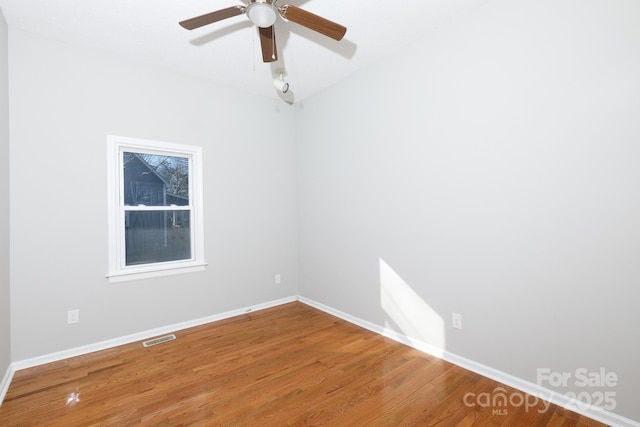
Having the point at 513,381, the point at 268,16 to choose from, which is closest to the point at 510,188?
the point at 513,381

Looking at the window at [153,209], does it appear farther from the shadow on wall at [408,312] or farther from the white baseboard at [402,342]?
the shadow on wall at [408,312]

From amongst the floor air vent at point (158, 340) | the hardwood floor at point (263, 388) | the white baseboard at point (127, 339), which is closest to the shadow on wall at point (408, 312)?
the hardwood floor at point (263, 388)

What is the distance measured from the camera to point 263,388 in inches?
86.0

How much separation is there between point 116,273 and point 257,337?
1.55 meters

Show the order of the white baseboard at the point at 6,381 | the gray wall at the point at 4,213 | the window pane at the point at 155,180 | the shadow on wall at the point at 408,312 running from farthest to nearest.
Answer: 1. the window pane at the point at 155,180
2. the shadow on wall at the point at 408,312
3. the gray wall at the point at 4,213
4. the white baseboard at the point at 6,381

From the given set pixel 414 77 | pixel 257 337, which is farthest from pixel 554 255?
pixel 257 337

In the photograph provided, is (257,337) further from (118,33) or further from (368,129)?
(118,33)

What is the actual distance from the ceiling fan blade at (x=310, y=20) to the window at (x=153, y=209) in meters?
2.02

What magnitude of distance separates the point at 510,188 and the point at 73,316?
12.8 feet

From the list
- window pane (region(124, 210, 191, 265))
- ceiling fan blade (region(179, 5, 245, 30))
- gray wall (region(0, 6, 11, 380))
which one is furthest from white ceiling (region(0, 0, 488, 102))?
window pane (region(124, 210, 191, 265))

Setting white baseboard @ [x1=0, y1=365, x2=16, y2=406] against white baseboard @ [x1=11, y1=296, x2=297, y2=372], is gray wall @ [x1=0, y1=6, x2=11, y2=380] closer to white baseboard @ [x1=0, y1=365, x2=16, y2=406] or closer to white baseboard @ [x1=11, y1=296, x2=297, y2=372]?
white baseboard @ [x1=0, y1=365, x2=16, y2=406]

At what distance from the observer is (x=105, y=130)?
289 centimetres

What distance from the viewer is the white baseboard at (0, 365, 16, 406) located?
211 cm

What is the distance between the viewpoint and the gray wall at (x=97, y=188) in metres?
2.54
